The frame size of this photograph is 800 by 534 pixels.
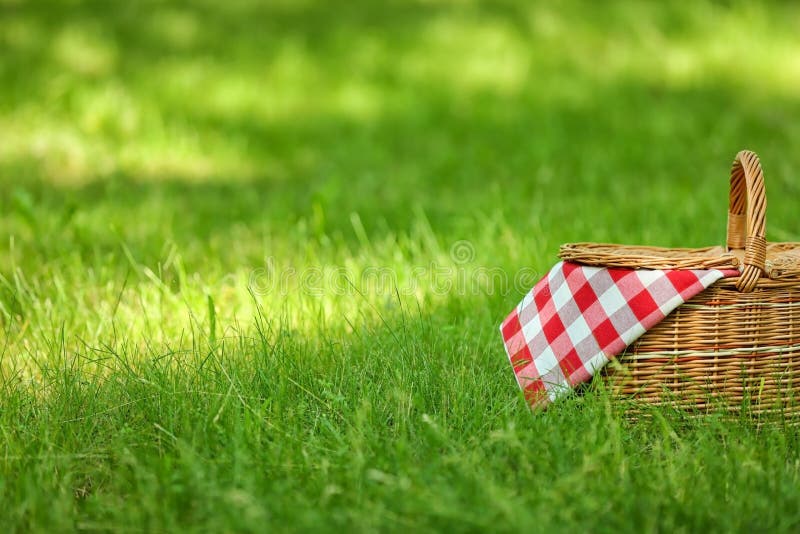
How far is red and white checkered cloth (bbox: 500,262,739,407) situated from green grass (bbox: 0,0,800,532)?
0.08 m

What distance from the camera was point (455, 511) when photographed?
5.12 feet

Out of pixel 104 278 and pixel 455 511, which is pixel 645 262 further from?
pixel 104 278

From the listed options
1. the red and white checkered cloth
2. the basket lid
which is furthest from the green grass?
the basket lid

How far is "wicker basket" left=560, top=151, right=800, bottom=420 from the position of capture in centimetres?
206

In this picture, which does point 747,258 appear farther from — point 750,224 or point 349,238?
point 349,238

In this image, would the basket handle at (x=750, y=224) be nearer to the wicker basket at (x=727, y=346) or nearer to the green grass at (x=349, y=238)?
the wicker basket at (x=727, y=346)

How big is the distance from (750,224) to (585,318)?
44 cm

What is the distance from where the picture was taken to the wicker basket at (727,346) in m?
2.06

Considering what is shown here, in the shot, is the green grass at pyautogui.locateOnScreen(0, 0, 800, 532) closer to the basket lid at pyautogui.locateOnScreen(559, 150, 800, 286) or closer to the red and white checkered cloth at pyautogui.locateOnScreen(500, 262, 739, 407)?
the red and white checkered cloth at pyautogui.locateOnScreen(500, 262, 739, 407)

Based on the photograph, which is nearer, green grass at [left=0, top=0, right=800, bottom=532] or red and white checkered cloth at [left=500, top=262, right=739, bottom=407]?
green grass at [left=0, top=0, right=800, bottom=532]

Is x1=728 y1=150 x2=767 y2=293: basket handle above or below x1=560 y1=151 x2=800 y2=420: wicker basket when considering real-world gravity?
above

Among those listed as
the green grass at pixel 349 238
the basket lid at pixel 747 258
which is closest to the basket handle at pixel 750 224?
the basket lid at pixel 747 258

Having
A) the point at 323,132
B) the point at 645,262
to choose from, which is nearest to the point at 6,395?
the point at 645,262

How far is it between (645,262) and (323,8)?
653 centimetres
